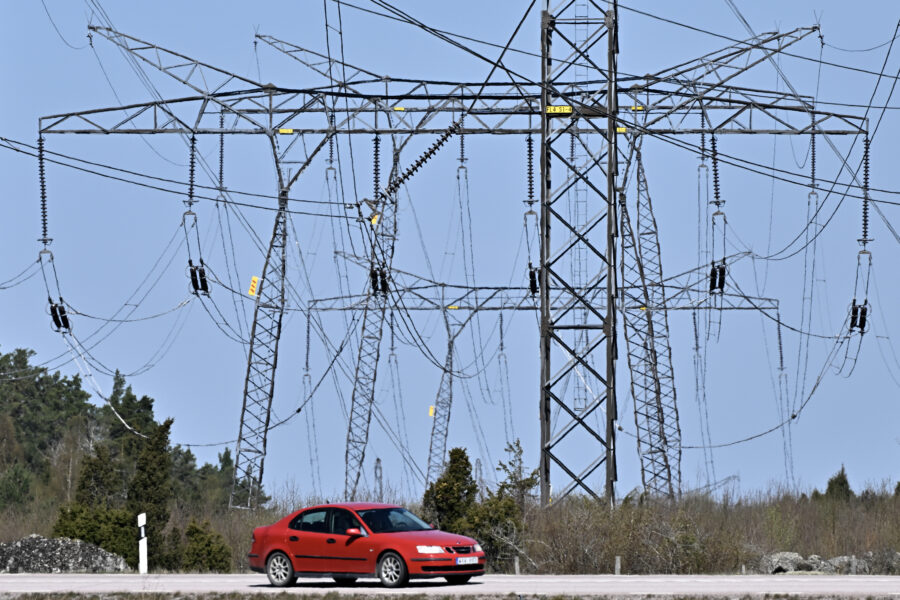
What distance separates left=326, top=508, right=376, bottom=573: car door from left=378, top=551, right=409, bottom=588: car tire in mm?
217

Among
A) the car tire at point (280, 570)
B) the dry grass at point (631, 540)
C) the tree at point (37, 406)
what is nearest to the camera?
the car tire at point (280, 570)

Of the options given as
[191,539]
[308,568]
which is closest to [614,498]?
[308,568]

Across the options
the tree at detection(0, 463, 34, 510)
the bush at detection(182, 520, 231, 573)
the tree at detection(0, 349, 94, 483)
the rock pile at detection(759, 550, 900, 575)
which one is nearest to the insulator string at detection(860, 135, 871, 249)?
the rock pile at detection(759, 550, 900, 575)

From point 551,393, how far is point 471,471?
502 cm

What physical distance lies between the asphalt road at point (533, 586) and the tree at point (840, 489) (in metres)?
32.1

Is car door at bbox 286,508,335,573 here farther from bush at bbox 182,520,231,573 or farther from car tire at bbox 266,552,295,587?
bush at bbox 182,520,231,573

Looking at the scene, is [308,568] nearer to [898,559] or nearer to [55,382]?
[898,559]

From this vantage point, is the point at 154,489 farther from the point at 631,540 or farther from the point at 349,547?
the point at 349,547

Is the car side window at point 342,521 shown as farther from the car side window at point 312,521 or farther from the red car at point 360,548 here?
the car side window at point 312,521

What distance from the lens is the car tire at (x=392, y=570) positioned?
22734 millimetres

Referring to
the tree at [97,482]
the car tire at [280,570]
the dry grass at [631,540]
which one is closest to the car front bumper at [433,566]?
the car tire at [280,570]

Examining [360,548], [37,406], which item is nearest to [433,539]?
[360,548]

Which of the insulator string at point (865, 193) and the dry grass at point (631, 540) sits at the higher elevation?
the insulator string at point (865, 193)

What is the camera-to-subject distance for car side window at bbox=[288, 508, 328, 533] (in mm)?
24080
